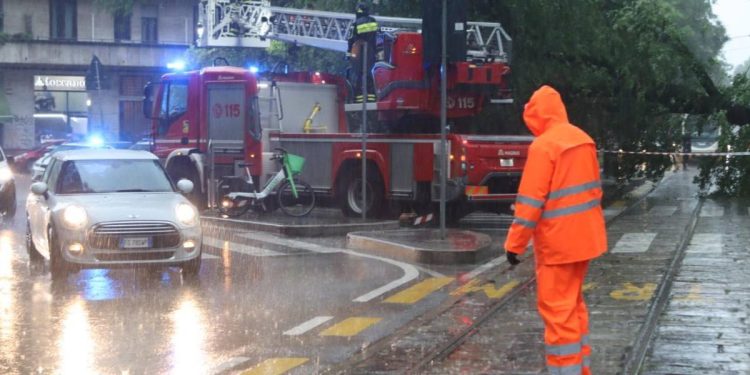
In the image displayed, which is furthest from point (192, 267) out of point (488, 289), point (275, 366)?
point (275, 366)

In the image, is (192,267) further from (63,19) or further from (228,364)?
(63,19)

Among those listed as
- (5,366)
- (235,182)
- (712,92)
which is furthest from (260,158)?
(5,366)

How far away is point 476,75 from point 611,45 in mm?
6746

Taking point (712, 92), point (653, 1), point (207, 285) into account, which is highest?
point (653, 1)

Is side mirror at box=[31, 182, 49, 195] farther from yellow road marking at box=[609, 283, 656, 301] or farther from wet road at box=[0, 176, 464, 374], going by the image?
yellow road marking at box=[609, 283, 656, 301]

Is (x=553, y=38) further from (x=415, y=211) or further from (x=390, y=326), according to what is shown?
(x=390, y=326)

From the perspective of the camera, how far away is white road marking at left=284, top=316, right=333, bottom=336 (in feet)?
34.1

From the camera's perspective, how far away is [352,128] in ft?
83.4

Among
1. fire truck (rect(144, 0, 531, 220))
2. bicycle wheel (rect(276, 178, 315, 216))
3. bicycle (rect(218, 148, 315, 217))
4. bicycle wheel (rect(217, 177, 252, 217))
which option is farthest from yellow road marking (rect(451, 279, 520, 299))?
bicycle wheel (rect(217, 177, 252, 217))

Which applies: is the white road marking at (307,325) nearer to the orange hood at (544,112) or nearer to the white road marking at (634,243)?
the orange hood at (544,112)

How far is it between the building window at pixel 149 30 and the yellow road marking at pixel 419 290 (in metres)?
46.2

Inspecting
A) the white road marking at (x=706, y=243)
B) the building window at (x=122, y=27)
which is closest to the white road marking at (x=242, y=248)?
the white road marking at (x=706, y=243)

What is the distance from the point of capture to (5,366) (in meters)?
8.86

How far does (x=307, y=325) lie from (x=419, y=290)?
2.57m
